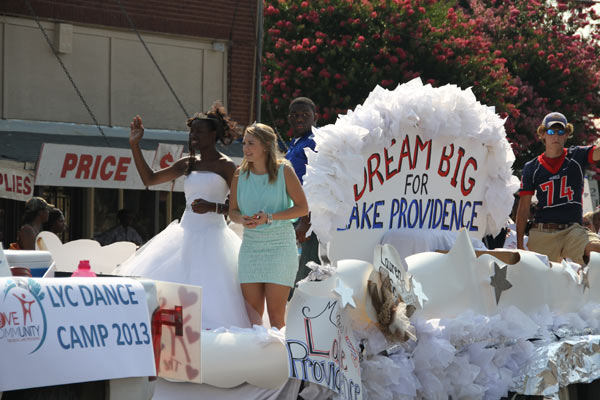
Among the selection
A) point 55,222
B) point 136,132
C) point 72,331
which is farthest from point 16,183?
point 72,331

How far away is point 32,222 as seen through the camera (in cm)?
903

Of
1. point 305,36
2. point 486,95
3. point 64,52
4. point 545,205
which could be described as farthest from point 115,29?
point 545,205

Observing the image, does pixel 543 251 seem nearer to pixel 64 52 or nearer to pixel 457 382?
pixel 457 382

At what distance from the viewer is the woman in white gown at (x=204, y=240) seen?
6164 millimetres

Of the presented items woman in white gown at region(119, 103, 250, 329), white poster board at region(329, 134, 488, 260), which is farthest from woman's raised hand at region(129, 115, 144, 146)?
white poster board at region(329, 134, 488, 260)

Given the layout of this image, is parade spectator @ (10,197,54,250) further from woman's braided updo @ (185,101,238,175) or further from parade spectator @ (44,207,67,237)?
woman's braided updo @ (185,101,238,175)

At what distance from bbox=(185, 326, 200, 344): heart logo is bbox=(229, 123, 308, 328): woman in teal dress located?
1.96m

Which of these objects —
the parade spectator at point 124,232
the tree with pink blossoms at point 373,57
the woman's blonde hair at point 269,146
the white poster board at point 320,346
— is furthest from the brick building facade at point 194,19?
the white poster board at point 320,346

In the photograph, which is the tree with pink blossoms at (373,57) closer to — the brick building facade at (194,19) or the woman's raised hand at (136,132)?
the brick building facade at (194,19)

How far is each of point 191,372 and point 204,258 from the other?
246 centimetres

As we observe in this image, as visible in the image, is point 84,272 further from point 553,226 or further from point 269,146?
point 553,226

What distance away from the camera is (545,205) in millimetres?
8008

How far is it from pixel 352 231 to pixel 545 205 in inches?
96.2

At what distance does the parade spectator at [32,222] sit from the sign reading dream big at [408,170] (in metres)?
3.70
